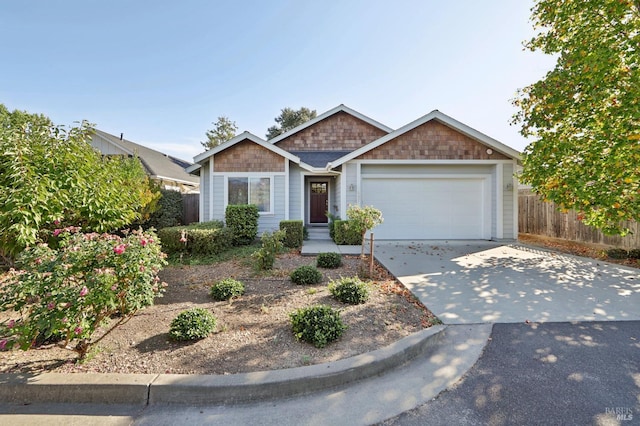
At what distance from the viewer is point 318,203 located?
1359 centimetres

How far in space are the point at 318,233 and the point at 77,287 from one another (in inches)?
353

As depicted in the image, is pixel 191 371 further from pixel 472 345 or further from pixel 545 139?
pixel 545 139

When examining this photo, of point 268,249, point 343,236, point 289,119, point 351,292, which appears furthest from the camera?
point 289,119

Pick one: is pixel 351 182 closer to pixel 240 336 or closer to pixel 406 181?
pixel 406 181

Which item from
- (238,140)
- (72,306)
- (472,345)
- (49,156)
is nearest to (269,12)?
(238,140)

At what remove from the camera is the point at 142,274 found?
2.71 meters

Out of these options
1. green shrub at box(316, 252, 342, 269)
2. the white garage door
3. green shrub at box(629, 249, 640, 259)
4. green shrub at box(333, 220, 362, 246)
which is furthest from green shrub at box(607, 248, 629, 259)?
green shrub at box(316, 252, 342, 269)

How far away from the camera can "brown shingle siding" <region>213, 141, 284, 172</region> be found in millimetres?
10375

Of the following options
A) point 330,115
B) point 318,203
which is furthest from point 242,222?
point 330,115

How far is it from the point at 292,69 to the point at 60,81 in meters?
9.70

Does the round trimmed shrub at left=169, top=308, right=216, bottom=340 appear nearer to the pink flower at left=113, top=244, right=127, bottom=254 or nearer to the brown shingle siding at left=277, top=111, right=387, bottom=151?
the pink flower at left=113, top=244, right=127, bottom=254

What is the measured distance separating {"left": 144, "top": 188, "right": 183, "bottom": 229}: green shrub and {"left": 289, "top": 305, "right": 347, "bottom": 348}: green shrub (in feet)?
29.1

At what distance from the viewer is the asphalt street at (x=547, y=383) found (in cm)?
210

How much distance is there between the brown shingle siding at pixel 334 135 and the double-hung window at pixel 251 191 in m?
4.62
